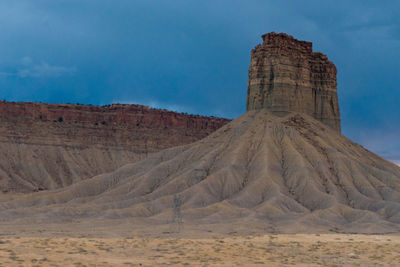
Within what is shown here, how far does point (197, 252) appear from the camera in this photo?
35.7m

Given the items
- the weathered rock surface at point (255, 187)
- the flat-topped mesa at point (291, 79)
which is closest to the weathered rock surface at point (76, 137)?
the weathered rock surface at point (255, 187)

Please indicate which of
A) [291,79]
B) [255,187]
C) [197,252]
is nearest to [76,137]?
[291,79]

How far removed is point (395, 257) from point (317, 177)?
112ft

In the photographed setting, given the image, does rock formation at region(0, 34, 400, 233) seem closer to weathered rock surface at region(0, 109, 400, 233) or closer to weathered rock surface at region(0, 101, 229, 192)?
weathered rock surface at region(0, 109, 400, 233)

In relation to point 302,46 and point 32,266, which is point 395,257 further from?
point 302,46

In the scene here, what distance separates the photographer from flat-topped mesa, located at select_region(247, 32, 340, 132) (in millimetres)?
83438

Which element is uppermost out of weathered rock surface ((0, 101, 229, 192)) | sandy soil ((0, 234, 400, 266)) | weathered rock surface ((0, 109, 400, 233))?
weathered rock surface ((0, 101, 229, 192))

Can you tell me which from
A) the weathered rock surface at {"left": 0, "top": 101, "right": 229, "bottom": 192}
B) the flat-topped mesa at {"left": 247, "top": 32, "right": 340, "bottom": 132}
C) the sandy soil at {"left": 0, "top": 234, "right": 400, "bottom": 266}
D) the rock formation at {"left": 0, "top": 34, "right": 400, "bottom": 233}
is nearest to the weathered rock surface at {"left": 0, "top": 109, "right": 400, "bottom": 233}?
the rock formation at {"left": 0, "top": 34, "right": 400, "bottom": 233}

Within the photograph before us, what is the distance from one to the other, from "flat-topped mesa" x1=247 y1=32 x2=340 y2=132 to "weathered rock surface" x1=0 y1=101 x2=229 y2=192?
44250 millimetres

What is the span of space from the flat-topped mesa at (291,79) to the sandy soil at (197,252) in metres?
39.5

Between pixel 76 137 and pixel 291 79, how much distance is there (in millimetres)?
54417

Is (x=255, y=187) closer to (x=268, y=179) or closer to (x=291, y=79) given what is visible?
(x=268, y=179)

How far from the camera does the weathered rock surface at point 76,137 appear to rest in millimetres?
109812

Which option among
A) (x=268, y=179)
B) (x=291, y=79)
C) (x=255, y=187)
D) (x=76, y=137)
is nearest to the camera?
(x=255, y=187)
